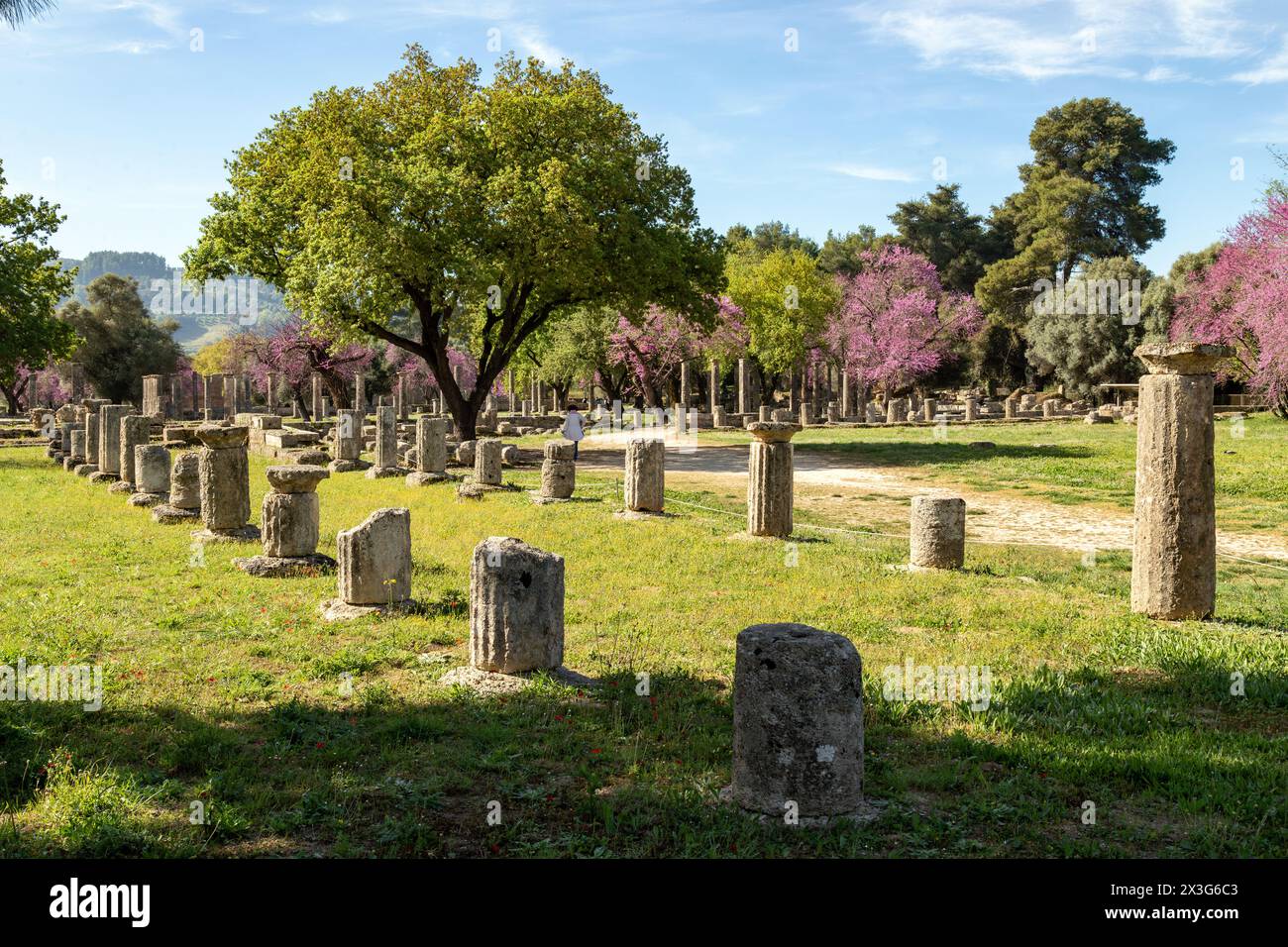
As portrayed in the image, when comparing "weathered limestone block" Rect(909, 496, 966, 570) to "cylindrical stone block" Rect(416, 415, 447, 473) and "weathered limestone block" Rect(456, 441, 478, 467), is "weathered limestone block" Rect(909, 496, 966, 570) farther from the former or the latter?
"weathered limestone block" Rect(456, 441, 478, 467)

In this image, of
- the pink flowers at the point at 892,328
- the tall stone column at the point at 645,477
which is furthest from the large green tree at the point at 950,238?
the tall stone column at the point at 645,477

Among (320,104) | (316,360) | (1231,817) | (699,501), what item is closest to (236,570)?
(699,501)

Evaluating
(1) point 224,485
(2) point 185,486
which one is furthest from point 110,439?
(1) point 224,485

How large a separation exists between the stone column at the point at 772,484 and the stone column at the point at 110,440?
16114 millimetres

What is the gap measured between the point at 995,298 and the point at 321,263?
41128 mm

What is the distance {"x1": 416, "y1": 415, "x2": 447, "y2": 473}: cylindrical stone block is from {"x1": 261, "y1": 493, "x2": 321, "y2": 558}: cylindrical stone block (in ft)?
33.7

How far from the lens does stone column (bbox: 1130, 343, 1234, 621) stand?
8.76m

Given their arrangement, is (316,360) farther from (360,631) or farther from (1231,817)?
(1231,817)

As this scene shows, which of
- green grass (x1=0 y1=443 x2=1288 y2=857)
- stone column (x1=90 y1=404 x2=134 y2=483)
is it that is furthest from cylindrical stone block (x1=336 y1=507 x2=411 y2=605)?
stone column (x1=90 y1=404 x2=134 y2=483)

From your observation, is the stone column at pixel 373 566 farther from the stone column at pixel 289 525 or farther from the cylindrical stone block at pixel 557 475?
the cylindrical stone block at pixel 557 475

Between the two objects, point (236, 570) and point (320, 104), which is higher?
point (320, 104)

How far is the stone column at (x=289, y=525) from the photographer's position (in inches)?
457
